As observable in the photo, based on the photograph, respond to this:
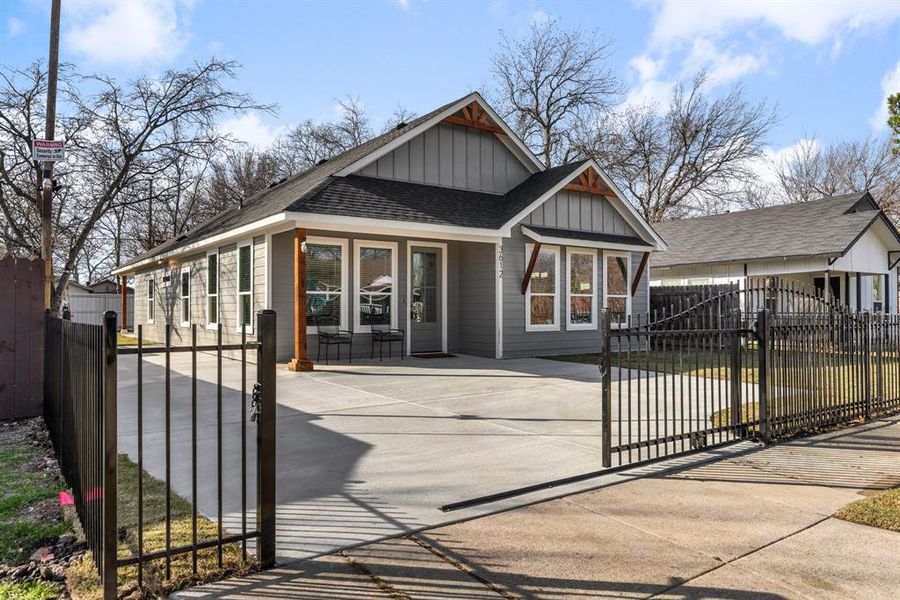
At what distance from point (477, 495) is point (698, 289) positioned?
51.3 feet

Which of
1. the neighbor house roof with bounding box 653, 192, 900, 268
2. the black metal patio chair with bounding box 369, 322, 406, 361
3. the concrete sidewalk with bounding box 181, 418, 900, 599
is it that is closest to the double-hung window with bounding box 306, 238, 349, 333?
the black metal patio chair with bounding box 369, 322, 406, 361

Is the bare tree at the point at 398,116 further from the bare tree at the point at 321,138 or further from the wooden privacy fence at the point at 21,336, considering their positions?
the wooden privacy fence at the point at 21,336

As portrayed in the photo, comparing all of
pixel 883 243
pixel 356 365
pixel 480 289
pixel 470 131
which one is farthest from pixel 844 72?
pixel 356 365

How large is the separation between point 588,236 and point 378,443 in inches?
377

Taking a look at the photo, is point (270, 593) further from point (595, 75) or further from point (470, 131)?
point (595, 75)

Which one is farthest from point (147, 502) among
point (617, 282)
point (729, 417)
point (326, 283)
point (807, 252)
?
point (807, 252)

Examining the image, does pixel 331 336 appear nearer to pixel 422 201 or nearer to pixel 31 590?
pixel 422 201

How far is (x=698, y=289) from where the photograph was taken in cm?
1764

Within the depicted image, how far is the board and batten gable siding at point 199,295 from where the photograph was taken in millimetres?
11922

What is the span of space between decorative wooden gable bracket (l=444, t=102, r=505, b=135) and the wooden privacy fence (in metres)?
9.16

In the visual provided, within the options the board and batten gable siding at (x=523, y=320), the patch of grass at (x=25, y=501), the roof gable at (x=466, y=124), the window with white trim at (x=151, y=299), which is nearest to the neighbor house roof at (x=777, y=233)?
the board and batten gable siding at (x=523, y=320)

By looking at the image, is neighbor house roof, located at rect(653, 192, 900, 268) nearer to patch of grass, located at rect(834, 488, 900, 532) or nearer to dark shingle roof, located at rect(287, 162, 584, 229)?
dark shingle roof, located at rect(287, 162, 584, 229)

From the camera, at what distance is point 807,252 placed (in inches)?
696

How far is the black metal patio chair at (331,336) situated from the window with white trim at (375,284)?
444 mm
